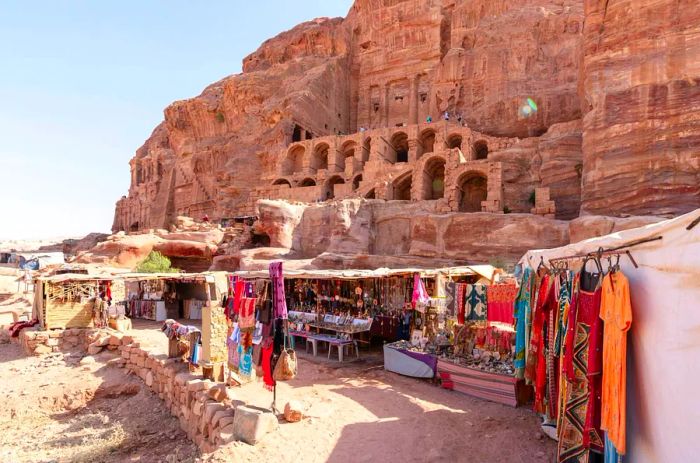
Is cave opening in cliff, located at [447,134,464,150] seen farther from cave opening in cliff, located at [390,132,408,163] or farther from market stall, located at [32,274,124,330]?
market stall, located at [32,274,124,330]

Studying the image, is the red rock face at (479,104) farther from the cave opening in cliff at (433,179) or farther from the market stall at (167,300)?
the market stall at (167,300)

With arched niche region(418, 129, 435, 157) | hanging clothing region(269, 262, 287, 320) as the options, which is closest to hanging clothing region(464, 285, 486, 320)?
hanging clothing region(269, 262, 287, 320)

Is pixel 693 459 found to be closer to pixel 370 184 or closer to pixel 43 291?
pixel 43 291

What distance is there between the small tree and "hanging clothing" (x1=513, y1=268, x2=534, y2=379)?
67.0 feet

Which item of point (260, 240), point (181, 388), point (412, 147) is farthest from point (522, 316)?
point (412, 147)

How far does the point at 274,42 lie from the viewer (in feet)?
155

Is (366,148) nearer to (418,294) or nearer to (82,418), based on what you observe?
(418,294)

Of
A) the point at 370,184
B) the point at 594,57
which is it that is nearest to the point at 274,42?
the point at 370,184

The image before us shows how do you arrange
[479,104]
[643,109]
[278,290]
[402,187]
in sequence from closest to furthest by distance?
[278,290]
[643,109]
[402,187]
[479,104]

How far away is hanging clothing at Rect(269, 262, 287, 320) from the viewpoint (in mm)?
6434

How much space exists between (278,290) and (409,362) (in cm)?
398

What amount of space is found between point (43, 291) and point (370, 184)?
19105 mm

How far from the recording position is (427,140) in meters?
32.8

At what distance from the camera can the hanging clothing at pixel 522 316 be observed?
20.1ft
